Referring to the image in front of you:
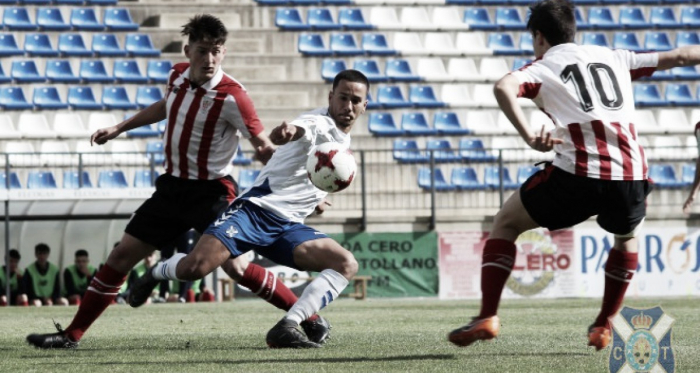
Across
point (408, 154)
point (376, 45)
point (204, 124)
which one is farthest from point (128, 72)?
point (204, 124)

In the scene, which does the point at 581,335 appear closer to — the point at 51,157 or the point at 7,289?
the point at 7,289

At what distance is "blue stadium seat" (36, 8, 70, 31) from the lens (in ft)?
76.3

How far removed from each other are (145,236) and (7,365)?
1.36 metres

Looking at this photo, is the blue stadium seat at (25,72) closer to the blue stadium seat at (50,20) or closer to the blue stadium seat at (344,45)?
the blue stadium seat at (50,20)

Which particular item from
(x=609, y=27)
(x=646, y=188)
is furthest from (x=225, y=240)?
(x=609, y=27)

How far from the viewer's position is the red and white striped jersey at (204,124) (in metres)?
6.78

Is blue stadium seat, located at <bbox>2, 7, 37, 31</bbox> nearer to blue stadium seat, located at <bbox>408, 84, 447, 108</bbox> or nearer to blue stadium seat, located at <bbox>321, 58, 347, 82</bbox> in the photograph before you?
blue stadium seat, located at <bbox>321, 58, 347, 82</bbox>

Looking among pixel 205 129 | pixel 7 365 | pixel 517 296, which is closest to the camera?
pixel 7 365

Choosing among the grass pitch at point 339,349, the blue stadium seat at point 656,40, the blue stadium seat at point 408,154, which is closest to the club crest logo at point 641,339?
the grass pitch at point 339,349

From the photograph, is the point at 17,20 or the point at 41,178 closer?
the point at 41,178

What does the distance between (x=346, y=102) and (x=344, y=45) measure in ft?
57.0

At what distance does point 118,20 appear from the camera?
77.8ft

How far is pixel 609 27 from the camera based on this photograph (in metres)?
25.0

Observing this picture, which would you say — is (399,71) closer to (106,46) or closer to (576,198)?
(106,46)
